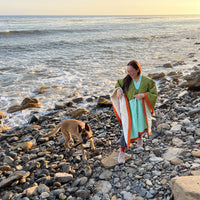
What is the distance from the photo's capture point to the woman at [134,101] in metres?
3.80

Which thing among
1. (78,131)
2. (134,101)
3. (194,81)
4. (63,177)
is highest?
(134,101)

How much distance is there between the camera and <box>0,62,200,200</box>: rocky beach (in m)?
3.50

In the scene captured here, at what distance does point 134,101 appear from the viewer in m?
3.90

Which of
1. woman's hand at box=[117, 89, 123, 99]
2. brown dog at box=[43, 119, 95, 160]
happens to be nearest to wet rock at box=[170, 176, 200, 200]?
woman's hand at box=[117, 89, 123, 99]

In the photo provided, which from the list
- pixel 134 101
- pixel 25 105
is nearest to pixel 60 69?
pixel 25 105

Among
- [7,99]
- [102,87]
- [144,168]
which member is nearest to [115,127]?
[144,168]

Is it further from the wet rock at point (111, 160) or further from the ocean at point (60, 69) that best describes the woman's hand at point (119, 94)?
the ocean at point (60, 69)

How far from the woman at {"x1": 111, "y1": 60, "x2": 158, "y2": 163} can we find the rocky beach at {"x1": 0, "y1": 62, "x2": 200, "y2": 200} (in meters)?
0.57

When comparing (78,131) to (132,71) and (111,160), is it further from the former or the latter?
(132,71)

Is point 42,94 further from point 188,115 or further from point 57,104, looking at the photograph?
point 188,115

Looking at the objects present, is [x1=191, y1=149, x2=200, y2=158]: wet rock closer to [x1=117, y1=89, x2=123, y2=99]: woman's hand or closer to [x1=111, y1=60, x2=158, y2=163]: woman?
[x1=111, y1=60, x2=158, y2=163]: woman

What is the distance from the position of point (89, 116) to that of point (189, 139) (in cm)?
350

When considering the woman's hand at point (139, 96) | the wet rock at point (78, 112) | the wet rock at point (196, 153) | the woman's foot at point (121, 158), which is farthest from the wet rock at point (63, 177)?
the wet rock at point (78, 112)

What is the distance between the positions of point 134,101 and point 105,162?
1.53 m
